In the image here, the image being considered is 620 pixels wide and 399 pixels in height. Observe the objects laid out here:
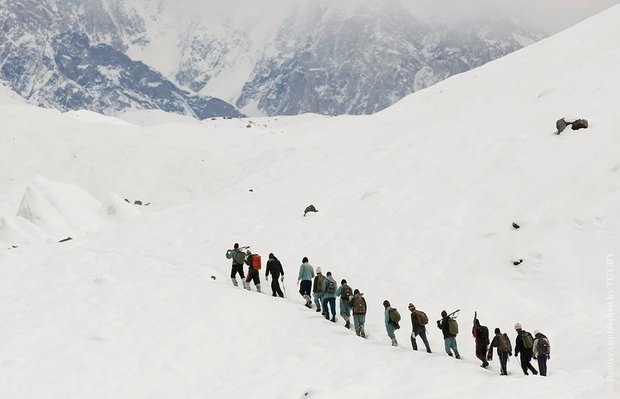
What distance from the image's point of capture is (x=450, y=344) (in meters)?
20.1

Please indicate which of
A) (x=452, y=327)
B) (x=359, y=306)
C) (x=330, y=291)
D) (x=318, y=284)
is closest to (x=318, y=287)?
(x=318, y=284)

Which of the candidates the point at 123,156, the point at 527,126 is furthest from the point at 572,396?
the point at 123,156

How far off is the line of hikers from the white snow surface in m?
0.52

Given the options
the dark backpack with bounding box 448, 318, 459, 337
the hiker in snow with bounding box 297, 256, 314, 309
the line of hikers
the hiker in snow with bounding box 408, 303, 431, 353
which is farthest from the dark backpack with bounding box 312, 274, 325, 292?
the dark backpack with bounding box 448, 318, 459, 337

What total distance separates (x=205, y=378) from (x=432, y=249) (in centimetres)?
1259

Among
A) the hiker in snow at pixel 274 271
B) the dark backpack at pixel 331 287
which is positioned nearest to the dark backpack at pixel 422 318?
the dark backpack at pixel 331 287

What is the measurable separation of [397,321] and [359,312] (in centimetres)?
132

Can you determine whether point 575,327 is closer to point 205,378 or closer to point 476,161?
point 205,378

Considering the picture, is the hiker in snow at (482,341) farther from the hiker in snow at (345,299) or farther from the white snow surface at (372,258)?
the hiker in snow at (345,299)

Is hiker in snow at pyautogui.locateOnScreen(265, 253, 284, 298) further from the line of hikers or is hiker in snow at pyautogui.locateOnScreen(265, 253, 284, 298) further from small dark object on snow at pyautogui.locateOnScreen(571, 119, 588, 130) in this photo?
small dark object on snow at pyautogui.locateOnScreen(571, 119, 588, 130)

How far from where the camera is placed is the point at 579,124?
34.3m

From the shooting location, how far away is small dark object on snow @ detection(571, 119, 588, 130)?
34.2 m

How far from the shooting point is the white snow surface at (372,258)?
19375 millimetres

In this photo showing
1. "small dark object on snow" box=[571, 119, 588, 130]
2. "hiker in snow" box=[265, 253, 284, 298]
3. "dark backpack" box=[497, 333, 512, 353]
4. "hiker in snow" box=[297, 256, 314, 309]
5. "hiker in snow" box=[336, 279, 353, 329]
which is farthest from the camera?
"small dark object on snow" box=[571, 119, 588, 130]
